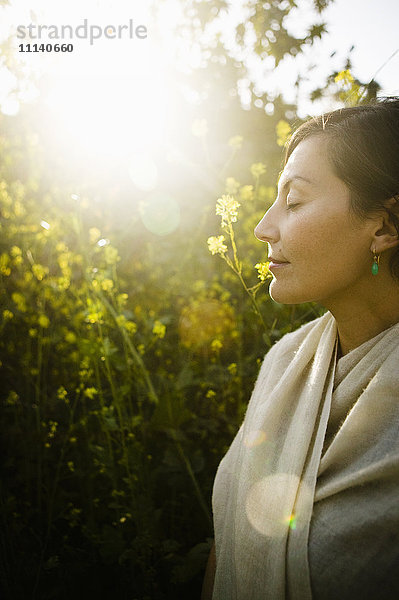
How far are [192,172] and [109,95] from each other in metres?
0.91

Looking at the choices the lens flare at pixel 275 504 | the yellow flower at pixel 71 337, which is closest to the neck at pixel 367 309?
the lens flare at pixel 275 504

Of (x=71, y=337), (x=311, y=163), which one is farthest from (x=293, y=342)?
(x=71, y=337)

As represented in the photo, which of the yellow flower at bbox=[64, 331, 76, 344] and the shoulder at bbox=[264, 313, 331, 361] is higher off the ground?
the shoulder at bbox=[264, 313, 331, 361]

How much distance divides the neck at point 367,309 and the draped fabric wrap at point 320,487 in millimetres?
66

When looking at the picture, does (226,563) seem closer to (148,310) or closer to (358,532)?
(358,532)

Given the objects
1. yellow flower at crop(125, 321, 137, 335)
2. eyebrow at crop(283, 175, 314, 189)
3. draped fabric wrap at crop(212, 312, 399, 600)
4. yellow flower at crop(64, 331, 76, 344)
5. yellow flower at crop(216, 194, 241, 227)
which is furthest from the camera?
yellow flower at crop(64, 331, 76, 344)

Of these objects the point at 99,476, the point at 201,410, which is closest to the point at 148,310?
the point at 201,410

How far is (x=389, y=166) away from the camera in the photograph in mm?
1040

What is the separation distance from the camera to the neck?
3.58 ft

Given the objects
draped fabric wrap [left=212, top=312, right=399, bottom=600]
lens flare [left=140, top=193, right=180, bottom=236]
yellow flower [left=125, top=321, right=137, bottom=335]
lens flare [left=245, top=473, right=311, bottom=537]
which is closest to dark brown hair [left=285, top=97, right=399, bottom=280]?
draped fabric wrap [left=212, top=312, right=399, bottom=600]

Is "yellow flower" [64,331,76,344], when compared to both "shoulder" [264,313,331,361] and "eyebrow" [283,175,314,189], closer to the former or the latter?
"shoulder" [264,313,331,361]

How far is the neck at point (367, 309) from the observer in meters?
1.09

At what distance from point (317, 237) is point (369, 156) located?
0.23m

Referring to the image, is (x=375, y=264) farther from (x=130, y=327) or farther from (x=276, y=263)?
(x=130, y=327)
